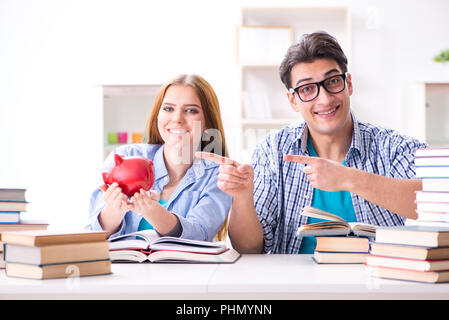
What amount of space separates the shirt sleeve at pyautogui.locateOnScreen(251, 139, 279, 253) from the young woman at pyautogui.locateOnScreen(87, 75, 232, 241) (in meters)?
0.13

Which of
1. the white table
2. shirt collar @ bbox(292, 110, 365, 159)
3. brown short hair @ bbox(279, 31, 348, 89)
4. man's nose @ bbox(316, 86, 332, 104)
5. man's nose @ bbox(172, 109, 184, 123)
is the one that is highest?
brown short hair @ bbox(279, 31, 348, 89)

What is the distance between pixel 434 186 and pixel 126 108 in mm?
3405

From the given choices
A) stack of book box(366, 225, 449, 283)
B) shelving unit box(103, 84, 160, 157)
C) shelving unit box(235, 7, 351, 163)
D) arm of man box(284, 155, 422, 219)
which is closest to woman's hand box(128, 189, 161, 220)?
arm of man box(284, 155, 422, 219)

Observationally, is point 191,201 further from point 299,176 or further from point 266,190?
point 299,176

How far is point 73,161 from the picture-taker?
14.9ft

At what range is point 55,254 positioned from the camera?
1212 mm

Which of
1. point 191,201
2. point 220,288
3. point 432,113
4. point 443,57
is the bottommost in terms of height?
point 220,288

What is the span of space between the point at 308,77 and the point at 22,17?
11.6 feet

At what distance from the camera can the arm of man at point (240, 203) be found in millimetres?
1663

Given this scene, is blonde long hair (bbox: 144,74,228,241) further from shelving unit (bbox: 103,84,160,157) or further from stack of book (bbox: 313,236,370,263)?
shelving unit (bbox: 103,84,160,157)

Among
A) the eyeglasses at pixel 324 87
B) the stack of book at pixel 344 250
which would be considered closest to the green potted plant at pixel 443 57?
the eyeglasses at pixel 324 87

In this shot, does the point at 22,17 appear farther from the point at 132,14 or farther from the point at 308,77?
the point at 308,77

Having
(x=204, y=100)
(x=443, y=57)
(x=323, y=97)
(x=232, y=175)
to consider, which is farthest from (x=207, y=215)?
(x=443, y=57)

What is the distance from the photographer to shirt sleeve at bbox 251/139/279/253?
195 cm
